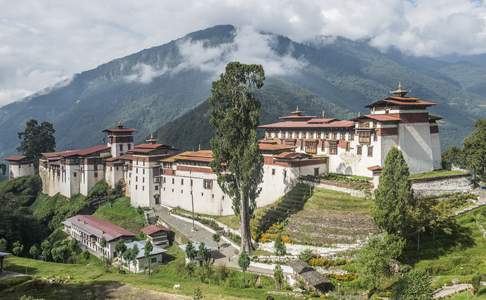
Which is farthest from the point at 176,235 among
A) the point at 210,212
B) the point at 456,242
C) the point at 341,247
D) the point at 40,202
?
the point at 40,202

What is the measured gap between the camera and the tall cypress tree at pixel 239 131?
4153cm

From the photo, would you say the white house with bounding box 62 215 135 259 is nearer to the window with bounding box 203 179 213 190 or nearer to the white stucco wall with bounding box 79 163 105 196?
the white stucco wall with bounding box 79 163 105 196

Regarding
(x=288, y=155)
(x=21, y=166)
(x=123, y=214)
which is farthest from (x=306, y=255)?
(x=21, y=166)

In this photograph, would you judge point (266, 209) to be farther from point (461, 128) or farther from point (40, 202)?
point (461, 128)

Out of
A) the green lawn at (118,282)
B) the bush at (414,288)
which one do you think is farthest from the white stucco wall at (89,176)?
the bush at (414,288)

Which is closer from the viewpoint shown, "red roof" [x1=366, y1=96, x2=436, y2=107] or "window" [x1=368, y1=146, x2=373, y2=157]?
"red roof" [x1=366, y1=96, x2=436, y2=107]

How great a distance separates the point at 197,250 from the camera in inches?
1652

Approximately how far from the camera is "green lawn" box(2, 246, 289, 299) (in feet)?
95.5

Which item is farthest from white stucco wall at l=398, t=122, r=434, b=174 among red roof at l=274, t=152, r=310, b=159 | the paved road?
the paved road

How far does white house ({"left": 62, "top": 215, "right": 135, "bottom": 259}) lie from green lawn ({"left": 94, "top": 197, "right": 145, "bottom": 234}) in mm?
1789

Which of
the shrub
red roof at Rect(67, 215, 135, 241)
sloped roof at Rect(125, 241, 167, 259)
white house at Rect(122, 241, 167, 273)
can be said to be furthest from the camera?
red roof at Rect(67, 215, 135, 241)

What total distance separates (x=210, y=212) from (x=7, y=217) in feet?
96.7

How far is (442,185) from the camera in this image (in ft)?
145

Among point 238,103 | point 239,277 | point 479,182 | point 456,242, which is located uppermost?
point 238,103
